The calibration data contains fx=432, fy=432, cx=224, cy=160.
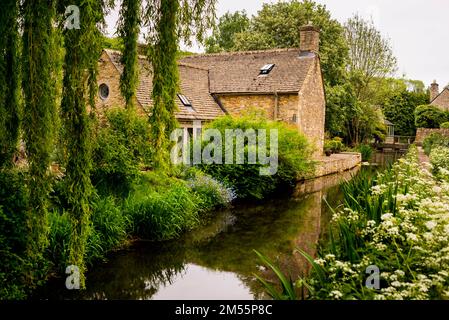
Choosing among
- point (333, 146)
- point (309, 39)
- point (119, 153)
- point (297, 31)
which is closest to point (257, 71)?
point (309, 39)

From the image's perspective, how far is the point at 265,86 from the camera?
2386 cm

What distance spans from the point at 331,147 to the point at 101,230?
24629mm

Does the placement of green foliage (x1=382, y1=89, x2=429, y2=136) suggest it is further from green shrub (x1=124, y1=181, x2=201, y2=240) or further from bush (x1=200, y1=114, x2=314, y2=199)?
green shrub (x1=124, y1=181, x2=201, y2=240)

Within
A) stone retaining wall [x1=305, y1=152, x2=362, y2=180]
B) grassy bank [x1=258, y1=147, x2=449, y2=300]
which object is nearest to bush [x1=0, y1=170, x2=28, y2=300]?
grassy bank [x1=258, y1=147, x2=449, y2=300]

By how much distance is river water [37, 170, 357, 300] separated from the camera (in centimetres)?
764

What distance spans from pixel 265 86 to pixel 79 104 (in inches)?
785

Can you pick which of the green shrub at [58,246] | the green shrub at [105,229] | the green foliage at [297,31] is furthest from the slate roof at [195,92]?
the green shrub at [58,246]

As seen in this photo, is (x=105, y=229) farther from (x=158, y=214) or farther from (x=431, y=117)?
(x=431, y=117)

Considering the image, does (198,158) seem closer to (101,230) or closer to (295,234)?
(295,234)

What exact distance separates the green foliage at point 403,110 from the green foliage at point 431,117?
6881 mm

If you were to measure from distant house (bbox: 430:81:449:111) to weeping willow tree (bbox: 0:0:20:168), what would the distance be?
59.8 meters
